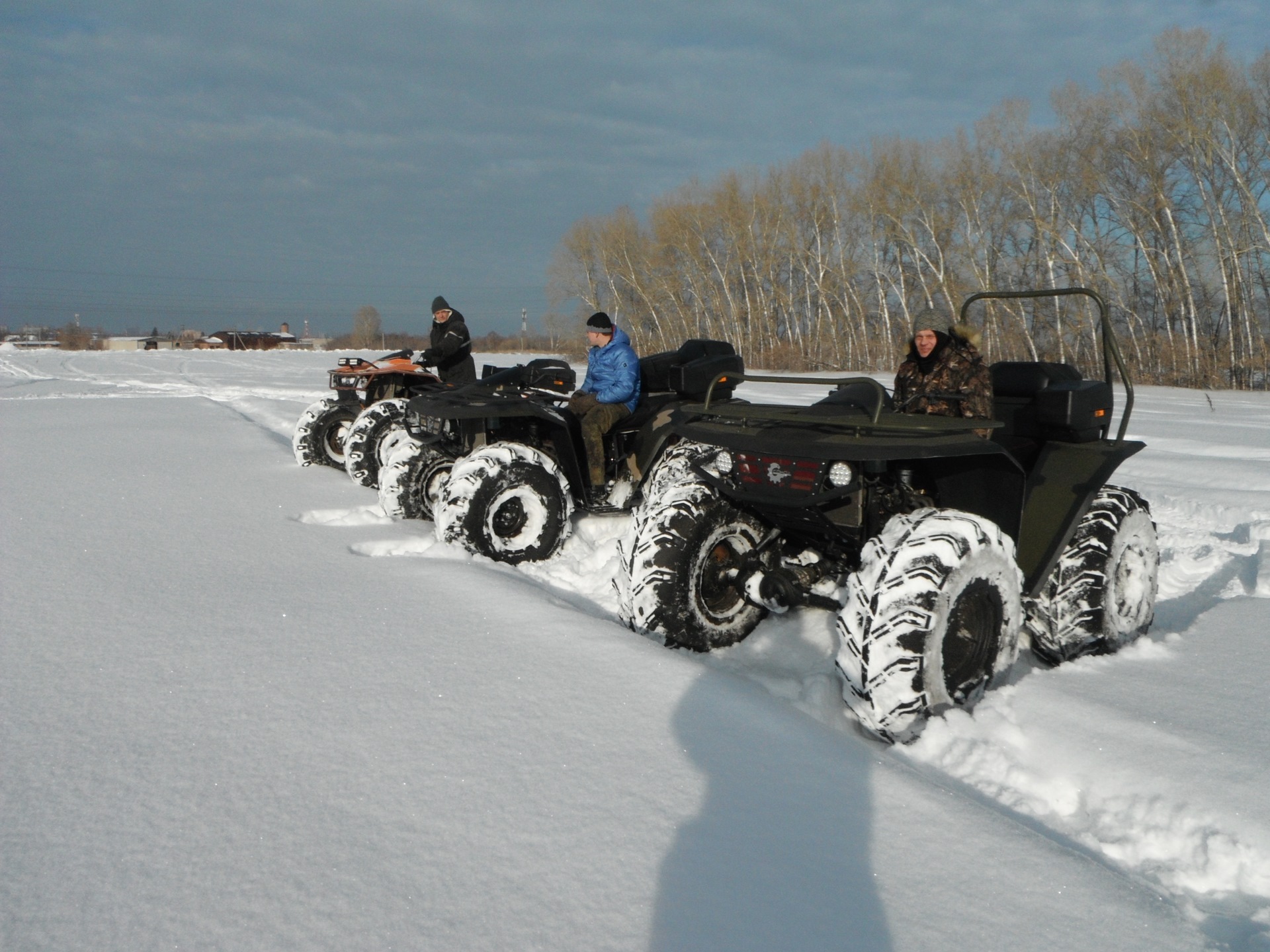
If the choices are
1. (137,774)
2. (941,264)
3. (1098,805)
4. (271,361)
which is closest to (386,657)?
(137,774)

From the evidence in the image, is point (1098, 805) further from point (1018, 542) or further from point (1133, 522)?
point (1133, 522)

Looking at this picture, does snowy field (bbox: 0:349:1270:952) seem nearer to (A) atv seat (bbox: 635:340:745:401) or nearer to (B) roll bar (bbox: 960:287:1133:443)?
(B) roll bar (bbox: 960:287:1133:443)

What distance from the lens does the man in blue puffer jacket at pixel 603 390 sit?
19.7 ft

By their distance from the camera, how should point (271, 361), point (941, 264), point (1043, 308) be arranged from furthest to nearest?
point (271, 361), point (941, 264), point (1043, 308)

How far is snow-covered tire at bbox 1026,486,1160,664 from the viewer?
3.69 meters

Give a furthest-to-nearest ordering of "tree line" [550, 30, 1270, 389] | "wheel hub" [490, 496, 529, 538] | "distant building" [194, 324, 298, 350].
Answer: "distant building" [194, 324, 298, 350] < "tree line" [550, 30, 1270, 389] < "wheel hub" [490, 496, 529, 538]

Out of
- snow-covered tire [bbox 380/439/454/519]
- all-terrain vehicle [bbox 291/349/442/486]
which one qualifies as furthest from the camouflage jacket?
all-terrain vehicle [bbox 291/349/442/486]

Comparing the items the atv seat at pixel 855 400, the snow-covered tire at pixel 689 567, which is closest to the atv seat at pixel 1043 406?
the atv seat at pixel 855 400

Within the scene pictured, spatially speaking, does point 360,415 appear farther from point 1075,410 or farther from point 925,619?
point 925,619

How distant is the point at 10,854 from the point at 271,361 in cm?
4183

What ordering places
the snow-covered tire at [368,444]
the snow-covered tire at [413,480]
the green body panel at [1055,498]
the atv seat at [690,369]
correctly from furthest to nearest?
1. the snow-covered tire at [368,444]
2. the snow-covered tire at [413,480]
3. the atv seat at [690,369]
4. the green body panel at [1055,498]

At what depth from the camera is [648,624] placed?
145 inches

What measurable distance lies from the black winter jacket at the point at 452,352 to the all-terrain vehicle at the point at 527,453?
110cm

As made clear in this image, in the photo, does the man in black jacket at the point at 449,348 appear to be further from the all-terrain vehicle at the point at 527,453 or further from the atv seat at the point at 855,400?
the atv seat at the point at 855,400
